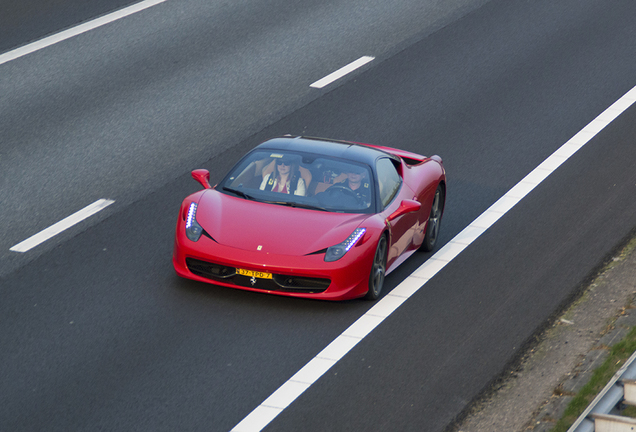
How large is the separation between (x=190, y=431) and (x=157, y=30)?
1309 cm

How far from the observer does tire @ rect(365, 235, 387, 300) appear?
381 inches

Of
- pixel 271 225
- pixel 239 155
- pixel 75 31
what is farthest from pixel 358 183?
pixel 75 31

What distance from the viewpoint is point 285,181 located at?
1030 centimetres

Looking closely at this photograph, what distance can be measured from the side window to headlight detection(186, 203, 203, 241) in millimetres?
1888

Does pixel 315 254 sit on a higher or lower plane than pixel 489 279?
higher

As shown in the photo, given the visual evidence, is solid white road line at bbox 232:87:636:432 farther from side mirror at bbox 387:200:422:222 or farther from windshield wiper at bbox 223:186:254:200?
windshield wiper at bbox 223:186:254:200

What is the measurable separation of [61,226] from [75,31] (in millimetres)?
8429

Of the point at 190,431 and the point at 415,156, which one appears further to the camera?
the point at 415,156

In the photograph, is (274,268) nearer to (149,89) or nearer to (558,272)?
(558,272)

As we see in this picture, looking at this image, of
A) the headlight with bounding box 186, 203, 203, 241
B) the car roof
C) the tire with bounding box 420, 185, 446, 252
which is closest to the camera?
the headlight with bounding box 186, 203, 203, 241

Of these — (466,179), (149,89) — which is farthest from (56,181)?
(466,179)

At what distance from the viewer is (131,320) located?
900 cm

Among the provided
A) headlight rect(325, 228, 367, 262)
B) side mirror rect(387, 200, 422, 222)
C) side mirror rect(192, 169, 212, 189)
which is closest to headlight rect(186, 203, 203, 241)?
side mirror rect(192, 169, 212, 189)

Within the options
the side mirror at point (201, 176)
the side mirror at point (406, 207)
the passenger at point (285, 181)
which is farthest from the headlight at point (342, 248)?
the side mirror at point (201, 176)
